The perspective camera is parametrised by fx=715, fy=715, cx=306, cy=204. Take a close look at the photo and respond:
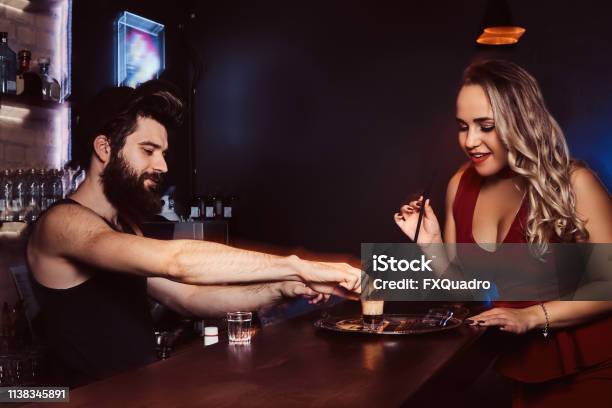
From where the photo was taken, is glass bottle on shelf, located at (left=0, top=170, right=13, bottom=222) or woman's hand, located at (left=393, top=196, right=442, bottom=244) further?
glass bottle on shelf, located at (left=0, top=170, right=13, bottom=222)

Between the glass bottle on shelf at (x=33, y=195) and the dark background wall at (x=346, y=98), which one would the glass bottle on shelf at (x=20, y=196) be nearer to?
the glass bottle on shelf at (x=33, y=195)

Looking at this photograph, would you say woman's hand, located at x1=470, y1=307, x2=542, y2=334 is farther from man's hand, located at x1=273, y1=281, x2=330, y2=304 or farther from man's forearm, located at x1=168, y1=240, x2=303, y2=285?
man's forearm, located at x1=168, y1=240, x2=303, y2=285

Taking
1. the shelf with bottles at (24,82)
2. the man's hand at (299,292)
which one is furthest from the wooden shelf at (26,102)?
the man's hand at (299,292)

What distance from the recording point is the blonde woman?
2080 millimetres

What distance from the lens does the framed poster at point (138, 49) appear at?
448 centimetres

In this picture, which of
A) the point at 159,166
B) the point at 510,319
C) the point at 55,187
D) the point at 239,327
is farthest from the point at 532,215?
the point at 55,187

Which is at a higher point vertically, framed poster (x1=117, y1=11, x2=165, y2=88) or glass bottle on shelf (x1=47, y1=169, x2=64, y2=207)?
framed poster (x1=117, y1=11, x2=165, y2=88)

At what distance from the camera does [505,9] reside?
4281 mm

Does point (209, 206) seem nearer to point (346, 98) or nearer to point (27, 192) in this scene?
point (346, 98)

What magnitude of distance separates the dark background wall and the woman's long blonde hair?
2428mm

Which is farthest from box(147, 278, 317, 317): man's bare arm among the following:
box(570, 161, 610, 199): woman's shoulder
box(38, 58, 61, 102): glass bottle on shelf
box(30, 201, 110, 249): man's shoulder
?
box(38, 58, 61, 102): glass bottle on shelf

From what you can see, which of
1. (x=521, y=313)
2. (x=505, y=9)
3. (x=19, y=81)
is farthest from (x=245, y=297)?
(x=505, y=9)

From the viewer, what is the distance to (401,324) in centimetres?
207

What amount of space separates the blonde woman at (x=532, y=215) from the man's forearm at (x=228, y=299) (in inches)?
24.5
